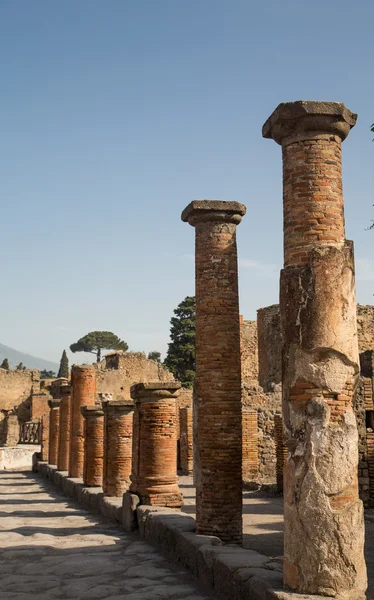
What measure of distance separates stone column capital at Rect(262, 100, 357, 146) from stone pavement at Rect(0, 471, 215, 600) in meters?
3.81

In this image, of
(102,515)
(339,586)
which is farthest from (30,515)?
(339,586)

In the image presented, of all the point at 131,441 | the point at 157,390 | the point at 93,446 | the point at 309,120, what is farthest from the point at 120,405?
the point at 309,120

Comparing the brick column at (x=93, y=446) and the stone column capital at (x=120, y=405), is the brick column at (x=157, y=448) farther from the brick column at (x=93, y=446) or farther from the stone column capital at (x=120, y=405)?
the brick column at (x=93, y=446)

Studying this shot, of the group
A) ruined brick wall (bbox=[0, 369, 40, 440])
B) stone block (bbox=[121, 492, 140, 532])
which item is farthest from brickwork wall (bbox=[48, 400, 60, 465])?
ruined brick wall (bbox=[0, 369, 40, 440])

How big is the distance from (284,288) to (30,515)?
27.9ft

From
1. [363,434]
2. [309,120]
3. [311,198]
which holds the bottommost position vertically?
[363,434]

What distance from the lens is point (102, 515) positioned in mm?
11586

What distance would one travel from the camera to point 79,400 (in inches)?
687

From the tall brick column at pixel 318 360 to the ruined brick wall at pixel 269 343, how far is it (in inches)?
772

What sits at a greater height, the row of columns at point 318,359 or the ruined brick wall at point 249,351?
the ruined brick wall at point 249,351

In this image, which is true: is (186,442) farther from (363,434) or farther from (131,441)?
(363,434)

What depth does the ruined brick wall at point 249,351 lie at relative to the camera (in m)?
31.0

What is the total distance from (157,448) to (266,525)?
211 centimetres

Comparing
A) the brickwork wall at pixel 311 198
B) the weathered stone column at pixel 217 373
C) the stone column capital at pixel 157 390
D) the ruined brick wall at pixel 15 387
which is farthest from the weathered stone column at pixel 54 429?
the ruined brick wall at pixel 15 387
